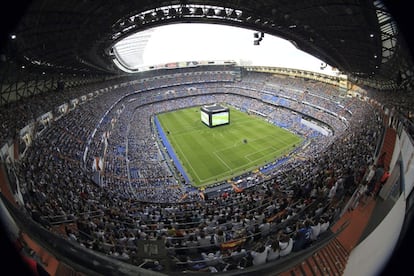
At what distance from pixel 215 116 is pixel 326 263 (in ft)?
113

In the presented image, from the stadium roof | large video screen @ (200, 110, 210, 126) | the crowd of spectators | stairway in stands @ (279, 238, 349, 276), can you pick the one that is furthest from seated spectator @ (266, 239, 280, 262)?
large video screen @ (200, 110, 210, 126)

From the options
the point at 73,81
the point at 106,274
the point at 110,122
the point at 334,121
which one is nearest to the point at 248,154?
the point at 334,121

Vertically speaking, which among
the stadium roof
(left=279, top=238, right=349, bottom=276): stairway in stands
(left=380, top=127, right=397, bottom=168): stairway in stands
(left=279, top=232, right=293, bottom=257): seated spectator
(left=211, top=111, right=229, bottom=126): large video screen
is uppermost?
the stadium roof

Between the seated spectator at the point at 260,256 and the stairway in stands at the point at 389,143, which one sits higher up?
the stairway in stands at the point at 389,143

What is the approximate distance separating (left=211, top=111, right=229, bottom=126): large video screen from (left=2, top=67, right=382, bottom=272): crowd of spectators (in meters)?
8.82

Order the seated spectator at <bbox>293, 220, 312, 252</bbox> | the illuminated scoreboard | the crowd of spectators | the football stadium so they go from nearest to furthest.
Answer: the football stadium, the seated spectator at <bbox>293, 220, 312, 252</bbox>, the crowd of spectators, the illuminated scoreboard

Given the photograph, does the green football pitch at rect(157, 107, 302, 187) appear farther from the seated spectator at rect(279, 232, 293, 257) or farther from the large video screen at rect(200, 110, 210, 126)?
the seated spectator at rect(279, 232, 293, 257)

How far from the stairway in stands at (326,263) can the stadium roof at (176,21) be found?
8873mm

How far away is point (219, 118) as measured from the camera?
123 feet

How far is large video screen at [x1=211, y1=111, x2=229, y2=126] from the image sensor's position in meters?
37.1

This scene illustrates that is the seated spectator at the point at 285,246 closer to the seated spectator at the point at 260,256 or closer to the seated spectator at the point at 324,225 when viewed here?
the seated spectator at the point at 260,256

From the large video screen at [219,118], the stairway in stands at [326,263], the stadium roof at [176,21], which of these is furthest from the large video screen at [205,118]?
the stairway in stands at [326,263]

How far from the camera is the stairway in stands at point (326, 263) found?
2846 mm

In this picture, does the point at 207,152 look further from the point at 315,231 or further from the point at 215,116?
the point at 315,231
